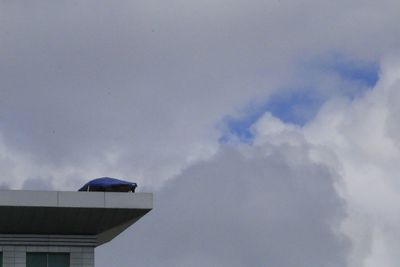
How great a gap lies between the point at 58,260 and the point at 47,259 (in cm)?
42

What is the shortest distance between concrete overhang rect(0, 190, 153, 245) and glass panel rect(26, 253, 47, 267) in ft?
2.71

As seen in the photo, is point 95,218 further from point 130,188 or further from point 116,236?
point 116,236

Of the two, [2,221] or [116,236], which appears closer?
[2,221]

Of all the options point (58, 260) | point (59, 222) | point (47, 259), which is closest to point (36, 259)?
point (47, 259)

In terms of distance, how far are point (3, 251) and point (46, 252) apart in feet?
5.29

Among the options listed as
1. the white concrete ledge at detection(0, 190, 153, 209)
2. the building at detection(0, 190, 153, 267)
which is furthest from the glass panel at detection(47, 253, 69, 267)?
the white concrete ledge at detection(0, 190, 153, 209)

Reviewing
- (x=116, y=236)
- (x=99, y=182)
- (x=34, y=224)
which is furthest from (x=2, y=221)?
(x=116, y=236)

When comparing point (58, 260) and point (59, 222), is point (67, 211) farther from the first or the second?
point (58, 260)

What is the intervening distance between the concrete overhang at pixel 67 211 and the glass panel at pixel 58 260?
0.83 m

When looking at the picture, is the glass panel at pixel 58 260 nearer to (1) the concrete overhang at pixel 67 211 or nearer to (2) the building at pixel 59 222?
(2) the building at pixel 59 222

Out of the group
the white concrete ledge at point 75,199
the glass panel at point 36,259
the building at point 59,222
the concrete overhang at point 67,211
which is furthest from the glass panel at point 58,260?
the white concrete ledge at point 75,199

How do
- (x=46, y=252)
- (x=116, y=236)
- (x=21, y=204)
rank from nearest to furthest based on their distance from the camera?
(x=21, y=204) → (x=46, y=252) → (x=116, y=236)

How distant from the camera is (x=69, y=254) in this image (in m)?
38.4

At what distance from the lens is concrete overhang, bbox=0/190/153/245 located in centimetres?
3581
